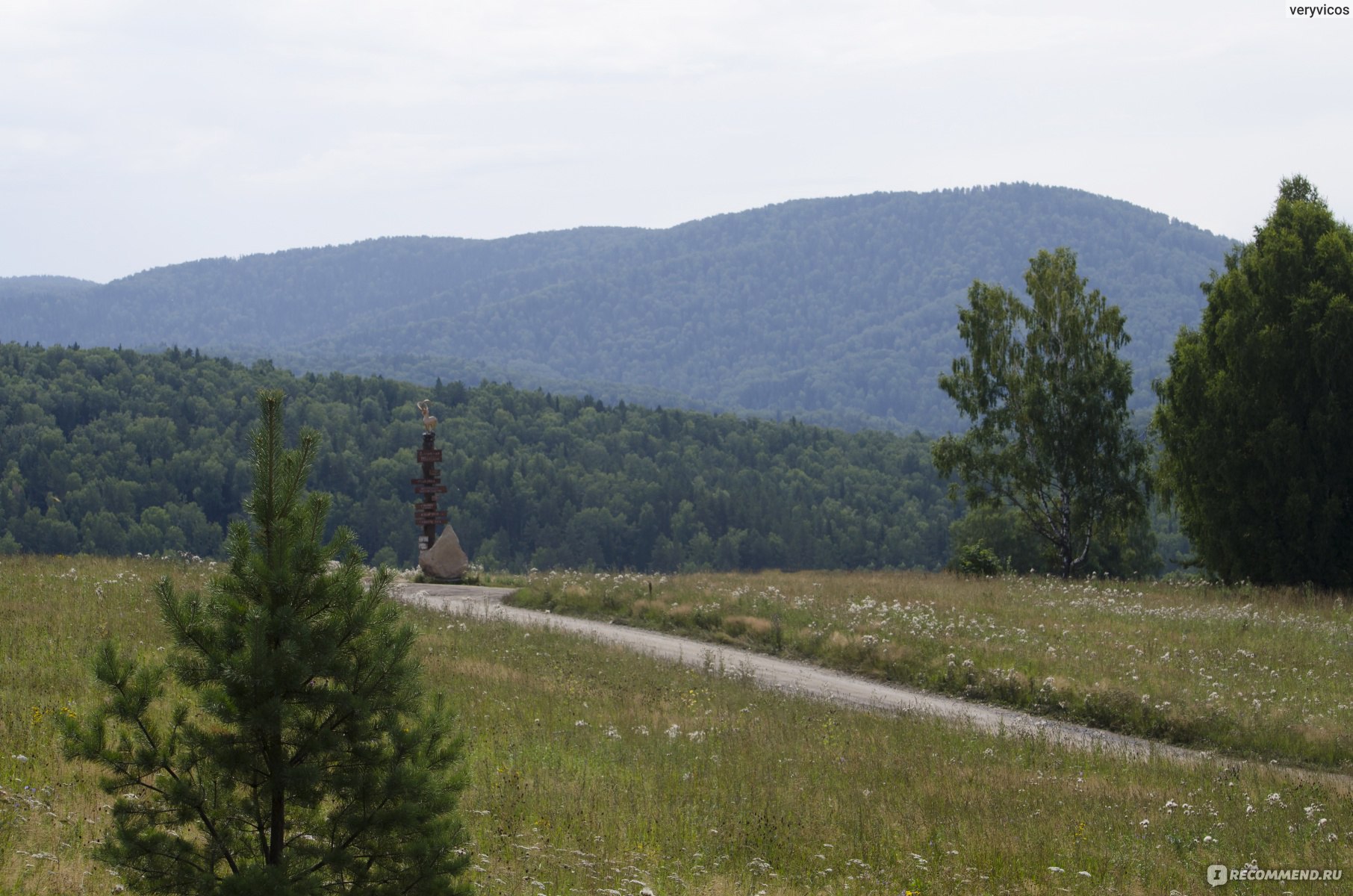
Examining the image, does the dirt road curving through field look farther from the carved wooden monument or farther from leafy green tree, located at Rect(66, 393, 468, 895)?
leafy green tree, located at Rect(66, 393, 468, 895)

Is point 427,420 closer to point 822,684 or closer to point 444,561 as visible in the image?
point 444,561

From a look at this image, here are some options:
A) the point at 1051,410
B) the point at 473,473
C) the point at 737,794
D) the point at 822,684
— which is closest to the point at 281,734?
the point at 737,794

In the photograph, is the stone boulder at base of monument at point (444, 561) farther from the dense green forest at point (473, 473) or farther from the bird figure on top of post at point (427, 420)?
the dense green forest at point (473, 473)

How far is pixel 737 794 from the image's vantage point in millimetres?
11281

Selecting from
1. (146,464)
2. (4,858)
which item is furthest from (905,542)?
(4,858)

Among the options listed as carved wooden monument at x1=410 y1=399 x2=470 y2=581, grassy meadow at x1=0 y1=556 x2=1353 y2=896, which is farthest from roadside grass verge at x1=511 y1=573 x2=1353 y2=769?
carved wooden monument at x1=410 y1=399 x2=470 y2=581

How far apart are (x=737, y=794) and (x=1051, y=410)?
31887 millimetres

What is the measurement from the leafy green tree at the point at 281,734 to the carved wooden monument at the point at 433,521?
2666 cm

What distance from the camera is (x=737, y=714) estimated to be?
15.3 m

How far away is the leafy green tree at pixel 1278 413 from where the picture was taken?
95.7ft

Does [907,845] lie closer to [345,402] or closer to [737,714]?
[737,714]

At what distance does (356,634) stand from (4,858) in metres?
3.88

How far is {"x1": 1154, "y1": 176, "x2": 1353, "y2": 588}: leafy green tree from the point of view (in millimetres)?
29156

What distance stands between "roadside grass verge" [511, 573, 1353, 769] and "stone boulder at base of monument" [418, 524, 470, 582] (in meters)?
3.11
